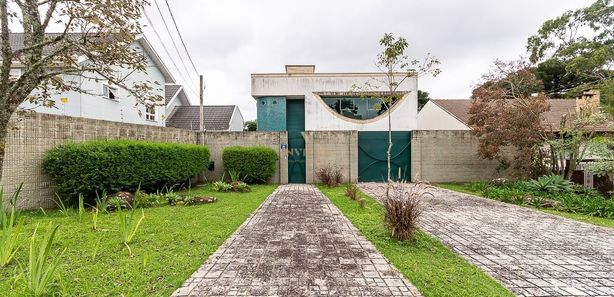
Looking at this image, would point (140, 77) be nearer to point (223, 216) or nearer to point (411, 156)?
point (223, 216)

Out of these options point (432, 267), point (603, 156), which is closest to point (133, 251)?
point (432, 267)

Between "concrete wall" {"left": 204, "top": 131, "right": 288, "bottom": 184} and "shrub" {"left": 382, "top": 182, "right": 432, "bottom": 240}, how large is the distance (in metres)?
9.23

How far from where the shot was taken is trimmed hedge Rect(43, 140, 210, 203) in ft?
22.0

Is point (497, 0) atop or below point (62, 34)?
atop

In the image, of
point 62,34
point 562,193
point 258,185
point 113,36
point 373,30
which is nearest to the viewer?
point 62,34

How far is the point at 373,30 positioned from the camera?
31.8 feet

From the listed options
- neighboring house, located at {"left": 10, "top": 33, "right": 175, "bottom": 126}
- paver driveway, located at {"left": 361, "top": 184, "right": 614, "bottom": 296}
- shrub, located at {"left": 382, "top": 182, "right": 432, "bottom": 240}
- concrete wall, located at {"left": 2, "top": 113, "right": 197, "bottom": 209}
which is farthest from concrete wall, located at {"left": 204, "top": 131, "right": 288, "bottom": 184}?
shrub, located at {"left": 382, "top": 182, "right": 432, "bottom": 240}

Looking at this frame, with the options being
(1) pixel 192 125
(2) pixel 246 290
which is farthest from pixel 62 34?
(1) pixel 192 125

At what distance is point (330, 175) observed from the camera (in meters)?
12.3

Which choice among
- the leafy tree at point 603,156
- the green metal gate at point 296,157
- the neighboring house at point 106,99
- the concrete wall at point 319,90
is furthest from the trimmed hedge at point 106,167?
the leafy tree at point 603,156

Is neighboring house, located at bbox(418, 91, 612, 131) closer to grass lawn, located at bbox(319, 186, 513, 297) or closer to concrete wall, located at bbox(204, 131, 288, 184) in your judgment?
concrete wall, located at bbox(204, 131, 288, 184)

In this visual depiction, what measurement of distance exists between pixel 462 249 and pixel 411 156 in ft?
31.3

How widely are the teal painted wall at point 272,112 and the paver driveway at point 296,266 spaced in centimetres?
1252

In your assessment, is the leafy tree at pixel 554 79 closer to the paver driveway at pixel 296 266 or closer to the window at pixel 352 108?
the window at pixel 352 108
